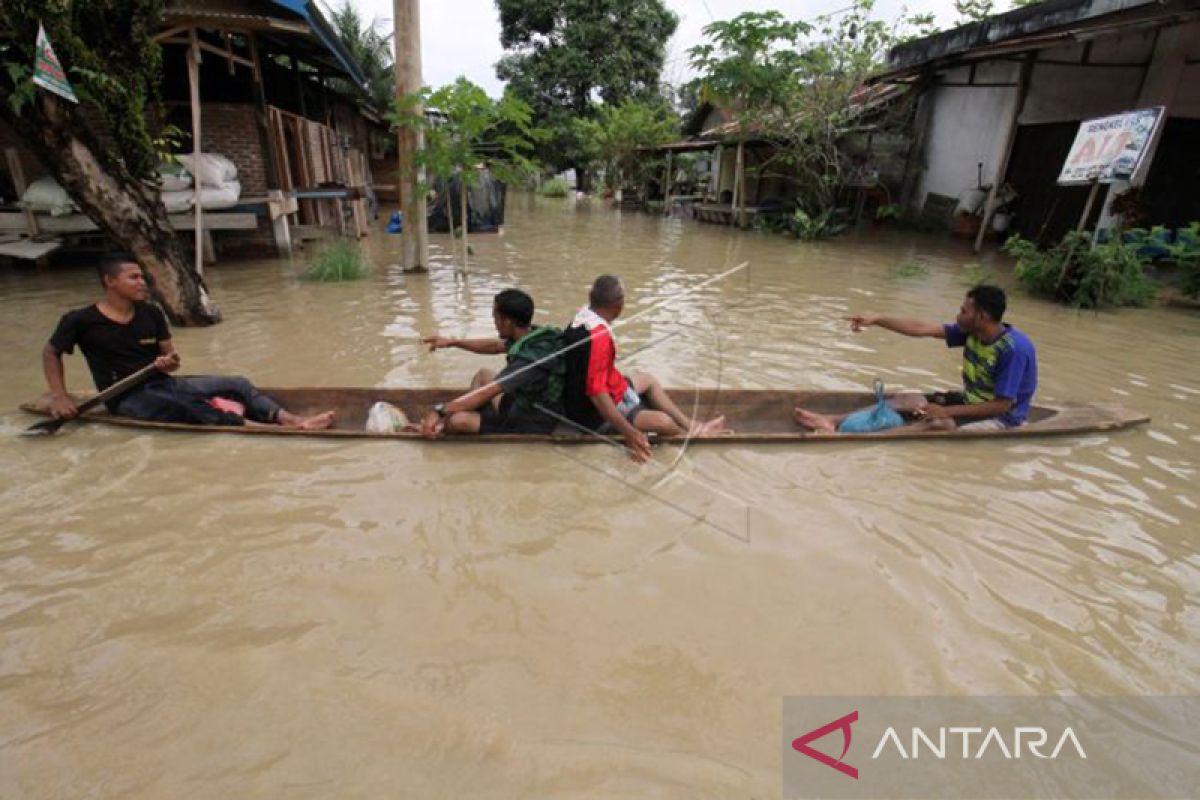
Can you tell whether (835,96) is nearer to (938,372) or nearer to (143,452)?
(938,372)

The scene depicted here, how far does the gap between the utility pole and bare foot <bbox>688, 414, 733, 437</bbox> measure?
6507mm

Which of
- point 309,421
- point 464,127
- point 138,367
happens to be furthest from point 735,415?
point 464,127

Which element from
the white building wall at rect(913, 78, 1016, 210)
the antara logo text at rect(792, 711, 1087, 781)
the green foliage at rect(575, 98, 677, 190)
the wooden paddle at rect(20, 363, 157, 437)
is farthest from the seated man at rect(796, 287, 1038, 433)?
the green foliage at rect(575, 98, 677, 190)

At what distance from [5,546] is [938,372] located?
6786mm

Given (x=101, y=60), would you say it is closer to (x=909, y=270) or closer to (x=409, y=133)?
(x=409, y=133)

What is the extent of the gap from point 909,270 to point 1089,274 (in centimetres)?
291

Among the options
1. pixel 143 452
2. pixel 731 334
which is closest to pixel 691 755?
pixel 143 452

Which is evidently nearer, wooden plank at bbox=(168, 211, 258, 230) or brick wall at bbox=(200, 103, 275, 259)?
wooden plank at bbox=(168, 211, 258, 230)

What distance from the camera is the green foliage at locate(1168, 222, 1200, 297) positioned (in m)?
8.29

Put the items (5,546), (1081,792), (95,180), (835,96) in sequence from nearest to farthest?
1. (1081,792)
2. (5,546)
3. (95,180)
4. (835,96)

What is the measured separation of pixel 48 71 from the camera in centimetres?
526

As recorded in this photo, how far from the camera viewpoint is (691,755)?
2.03 meters

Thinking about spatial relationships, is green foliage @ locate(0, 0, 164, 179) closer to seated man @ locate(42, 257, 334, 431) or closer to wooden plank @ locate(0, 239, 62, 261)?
seated man @ locate(42, 257, 334, 431)

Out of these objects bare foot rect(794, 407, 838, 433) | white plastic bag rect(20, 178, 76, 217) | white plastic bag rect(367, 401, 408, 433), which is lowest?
bare foot rect(794, 407, 838, 433)
